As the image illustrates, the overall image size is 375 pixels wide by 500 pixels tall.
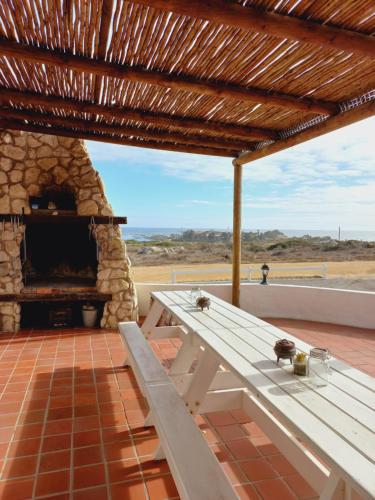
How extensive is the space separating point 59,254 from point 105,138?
2.73 m

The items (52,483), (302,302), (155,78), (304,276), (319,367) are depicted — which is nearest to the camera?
(319,367)

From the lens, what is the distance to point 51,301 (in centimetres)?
556

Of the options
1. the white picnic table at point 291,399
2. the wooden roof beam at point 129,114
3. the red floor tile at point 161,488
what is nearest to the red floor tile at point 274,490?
the white picnic table at point 291,399

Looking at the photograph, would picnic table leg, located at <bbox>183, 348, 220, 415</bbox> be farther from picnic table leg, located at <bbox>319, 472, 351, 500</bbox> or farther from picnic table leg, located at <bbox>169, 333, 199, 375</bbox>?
picnic table leg, located at <bbox>319, 472, 351, 500</bbox>

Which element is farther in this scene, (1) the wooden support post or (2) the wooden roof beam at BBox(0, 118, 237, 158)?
(1) the wooden support post

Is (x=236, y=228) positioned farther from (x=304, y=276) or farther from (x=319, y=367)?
(x=304, y=276)

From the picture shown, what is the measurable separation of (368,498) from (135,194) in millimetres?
58265

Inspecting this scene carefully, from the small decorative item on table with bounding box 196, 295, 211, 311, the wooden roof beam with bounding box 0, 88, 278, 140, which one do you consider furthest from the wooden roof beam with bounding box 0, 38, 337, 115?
the small decorative item on table with bounding box 196, 295, 211, 311

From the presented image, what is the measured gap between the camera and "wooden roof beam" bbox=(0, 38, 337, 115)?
2.41m

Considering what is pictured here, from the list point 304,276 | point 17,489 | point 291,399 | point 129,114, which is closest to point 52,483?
point 17,489

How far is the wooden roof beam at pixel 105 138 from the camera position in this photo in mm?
4137

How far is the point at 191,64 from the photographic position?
259 centimetres

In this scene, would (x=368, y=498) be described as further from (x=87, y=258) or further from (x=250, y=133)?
(x=87, y=258)

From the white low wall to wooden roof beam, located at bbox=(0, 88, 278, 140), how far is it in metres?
2.80
